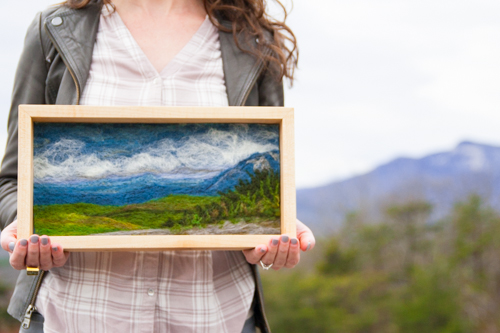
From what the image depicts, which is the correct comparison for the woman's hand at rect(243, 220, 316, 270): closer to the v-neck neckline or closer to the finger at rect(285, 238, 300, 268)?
the finger at rect(285, 238, 300, 268)

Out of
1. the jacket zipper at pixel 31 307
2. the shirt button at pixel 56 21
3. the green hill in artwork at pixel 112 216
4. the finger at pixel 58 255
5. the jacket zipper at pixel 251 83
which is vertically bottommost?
the jacket zipper at pixel 31 307

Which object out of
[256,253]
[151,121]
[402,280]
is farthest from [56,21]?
[402,280]

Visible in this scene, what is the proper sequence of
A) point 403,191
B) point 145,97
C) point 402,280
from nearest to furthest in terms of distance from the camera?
point 145,97
point 402,280
point 403,191

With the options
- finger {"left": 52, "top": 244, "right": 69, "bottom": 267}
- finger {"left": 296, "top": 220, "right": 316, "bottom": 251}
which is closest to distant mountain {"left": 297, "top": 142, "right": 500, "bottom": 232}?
finger {"left": 296, "top": 220, "right": 316, "bottom": 251}

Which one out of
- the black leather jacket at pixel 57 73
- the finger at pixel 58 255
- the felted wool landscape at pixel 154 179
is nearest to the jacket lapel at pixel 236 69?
the black leather jacket at pixel 57 73

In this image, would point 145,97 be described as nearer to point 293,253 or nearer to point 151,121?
point 151,121

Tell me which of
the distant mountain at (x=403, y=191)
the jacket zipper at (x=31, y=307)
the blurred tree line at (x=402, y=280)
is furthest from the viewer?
the distant mountain at (x=403, y=191)

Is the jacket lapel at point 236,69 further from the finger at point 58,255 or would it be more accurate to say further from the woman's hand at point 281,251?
the finger at point 58,255

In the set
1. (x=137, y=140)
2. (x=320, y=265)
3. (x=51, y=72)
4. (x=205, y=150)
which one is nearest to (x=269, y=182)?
(x=205, y=150)

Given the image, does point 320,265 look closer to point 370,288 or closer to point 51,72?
point 370,288
